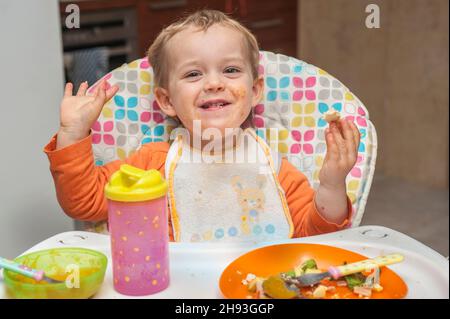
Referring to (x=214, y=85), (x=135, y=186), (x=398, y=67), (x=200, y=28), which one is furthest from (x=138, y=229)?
(x=398, y=67)

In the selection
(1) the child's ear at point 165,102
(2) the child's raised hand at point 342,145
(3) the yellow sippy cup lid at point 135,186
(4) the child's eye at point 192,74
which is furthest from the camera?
(1) the child's ear at point 165,102

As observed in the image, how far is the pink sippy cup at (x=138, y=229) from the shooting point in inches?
28.6

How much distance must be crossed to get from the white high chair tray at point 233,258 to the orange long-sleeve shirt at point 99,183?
0.15 feet

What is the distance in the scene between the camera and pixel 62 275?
2.65 ft

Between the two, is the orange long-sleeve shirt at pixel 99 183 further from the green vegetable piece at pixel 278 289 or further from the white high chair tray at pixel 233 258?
the green vegetable piece at pixel 278 289

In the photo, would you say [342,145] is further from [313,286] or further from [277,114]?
[277,114]

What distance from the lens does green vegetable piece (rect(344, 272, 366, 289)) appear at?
0.79m

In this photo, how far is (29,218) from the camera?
1.17m

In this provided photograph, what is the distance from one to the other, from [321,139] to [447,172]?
179cm

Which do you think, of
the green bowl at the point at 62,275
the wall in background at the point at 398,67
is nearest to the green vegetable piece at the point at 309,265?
the green bowl at the point at 62,275

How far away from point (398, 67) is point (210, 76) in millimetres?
1956

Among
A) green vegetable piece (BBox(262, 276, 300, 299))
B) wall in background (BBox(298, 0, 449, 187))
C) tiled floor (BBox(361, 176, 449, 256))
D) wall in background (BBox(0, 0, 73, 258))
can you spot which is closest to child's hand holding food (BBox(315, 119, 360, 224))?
green vegetable piece (BBox(262, 276, 300, 299))

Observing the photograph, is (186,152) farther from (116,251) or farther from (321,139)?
(116,251)

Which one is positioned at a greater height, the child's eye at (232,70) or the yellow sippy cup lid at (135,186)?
the child's eye at (232,70)
